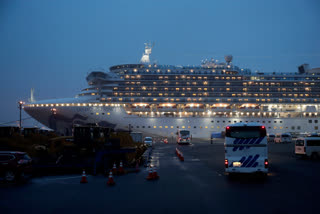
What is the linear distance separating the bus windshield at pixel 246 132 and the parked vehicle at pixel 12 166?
30.3 feet

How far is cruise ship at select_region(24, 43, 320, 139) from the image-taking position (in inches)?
2291

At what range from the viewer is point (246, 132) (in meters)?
14.5

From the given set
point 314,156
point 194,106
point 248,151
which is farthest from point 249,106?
point 248,151

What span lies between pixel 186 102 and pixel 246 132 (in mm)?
47788

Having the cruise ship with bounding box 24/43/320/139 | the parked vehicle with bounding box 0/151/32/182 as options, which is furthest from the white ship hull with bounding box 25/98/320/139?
the parked vehicle with bounding box 0/151/32/182

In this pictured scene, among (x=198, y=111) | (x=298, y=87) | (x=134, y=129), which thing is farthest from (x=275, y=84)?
(x=134, y=129)

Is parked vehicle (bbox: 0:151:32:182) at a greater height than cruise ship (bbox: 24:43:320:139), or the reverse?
cruise ship (bbox: 24:43:320:139)

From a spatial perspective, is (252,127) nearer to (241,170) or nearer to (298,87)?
(241,170)

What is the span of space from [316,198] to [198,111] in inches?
2062

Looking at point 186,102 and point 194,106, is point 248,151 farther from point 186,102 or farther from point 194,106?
point 194,106

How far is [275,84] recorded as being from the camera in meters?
66.4

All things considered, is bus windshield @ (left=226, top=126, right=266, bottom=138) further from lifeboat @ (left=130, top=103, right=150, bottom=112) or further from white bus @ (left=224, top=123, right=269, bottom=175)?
lifeboat @ (left=130, top=103, right=150, bottom=112)

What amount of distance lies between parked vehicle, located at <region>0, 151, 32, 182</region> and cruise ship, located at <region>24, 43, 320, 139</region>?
141ft

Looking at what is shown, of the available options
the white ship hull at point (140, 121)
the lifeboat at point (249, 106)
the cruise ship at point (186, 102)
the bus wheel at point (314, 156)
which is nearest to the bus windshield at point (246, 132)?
the bus wheel at point (314, 156)
